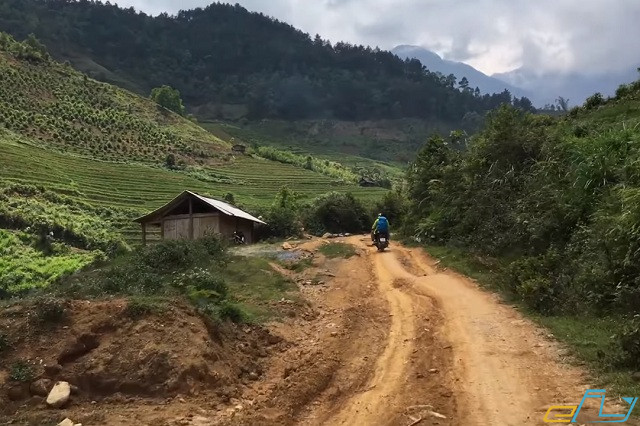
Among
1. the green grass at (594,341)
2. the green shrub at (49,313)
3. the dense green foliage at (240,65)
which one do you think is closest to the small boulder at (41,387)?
the green shrub at (49,313)

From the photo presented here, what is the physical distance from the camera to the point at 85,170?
53.2 metres

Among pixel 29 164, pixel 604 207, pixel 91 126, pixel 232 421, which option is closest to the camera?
pixel 232 421

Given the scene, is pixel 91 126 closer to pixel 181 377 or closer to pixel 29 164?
pixel 29 164

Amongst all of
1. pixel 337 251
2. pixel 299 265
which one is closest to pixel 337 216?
pixel 337 251

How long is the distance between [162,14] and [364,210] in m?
170

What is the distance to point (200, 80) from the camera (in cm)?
16300

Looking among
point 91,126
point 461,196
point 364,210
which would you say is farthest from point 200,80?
point 461,196

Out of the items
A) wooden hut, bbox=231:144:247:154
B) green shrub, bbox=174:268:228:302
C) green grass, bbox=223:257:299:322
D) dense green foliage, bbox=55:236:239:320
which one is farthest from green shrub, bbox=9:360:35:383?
wooden hut, bbox=231:144:247:154

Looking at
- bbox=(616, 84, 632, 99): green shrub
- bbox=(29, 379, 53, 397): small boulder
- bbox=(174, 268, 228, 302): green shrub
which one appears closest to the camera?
bbox=(29, 379, 53, 397): small boulder

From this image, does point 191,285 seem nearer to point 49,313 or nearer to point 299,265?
point 49,313

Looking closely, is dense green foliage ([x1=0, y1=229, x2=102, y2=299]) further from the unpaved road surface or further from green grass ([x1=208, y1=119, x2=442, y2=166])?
green grass ([x1=208, y1=119, x2=442, y2=166])

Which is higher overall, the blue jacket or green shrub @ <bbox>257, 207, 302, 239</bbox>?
the blue jacket

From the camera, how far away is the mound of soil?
21.1ft

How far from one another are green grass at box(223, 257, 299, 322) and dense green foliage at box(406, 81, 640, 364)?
482 cm
